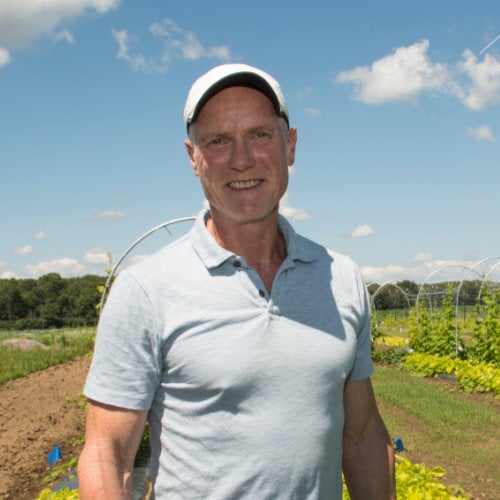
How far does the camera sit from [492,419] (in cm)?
846

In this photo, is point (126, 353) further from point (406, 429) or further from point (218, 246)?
point (406, 429)

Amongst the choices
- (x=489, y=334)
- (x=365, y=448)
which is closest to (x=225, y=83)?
(x=365, y=448)

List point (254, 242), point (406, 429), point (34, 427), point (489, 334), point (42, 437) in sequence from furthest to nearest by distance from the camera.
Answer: point (489, 334)
point (34, 427)
point (42, 437)
point (406, 429)
point (254, 242)

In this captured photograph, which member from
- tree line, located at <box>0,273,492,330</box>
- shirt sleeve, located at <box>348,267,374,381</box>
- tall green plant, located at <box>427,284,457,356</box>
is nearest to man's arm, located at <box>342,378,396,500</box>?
shirt sleeve, located at <box>348,267,374,381</box>

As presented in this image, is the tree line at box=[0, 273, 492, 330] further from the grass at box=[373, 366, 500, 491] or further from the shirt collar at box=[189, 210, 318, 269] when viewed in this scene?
the shirt collar at box=[189, 210, 318, 269]

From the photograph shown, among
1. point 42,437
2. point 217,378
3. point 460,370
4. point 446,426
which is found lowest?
point 446,426

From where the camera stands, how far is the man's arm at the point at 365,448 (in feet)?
5.04

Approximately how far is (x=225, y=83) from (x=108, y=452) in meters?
0.86

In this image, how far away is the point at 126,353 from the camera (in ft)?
3.97

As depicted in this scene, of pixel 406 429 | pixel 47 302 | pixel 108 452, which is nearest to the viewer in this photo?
pixel 108 452

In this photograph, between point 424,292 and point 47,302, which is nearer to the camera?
point 424,292

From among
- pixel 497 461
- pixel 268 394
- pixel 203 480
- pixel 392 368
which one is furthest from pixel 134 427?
pixel 392 368

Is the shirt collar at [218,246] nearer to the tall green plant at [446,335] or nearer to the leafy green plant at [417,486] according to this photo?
the leafy green plant at [417,486]

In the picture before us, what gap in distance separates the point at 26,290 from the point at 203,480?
72703 mm
